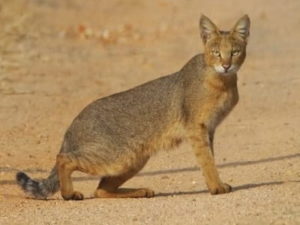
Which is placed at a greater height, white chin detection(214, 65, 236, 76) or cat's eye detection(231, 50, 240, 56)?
cat's eye detection(231, 50, 240, 56)

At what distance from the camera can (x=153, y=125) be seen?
9617 millimetres

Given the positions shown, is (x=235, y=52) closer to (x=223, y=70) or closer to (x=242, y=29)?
(x=223, y=70)

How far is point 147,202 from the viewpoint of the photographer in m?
9.02

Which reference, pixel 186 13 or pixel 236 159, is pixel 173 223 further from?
pixel 186 13

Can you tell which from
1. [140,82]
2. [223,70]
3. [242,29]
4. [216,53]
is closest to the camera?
[223,70]

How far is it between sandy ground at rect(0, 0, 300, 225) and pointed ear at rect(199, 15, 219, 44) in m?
1.38

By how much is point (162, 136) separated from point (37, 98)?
5880 millimetres

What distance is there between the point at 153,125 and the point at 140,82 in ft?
23.1

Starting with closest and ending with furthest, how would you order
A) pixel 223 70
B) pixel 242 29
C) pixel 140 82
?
pixel 223 70 < pixel 242 29 < pixel 140 82

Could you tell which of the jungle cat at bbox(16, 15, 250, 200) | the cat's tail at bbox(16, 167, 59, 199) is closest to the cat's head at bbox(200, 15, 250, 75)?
the jungle cat at bbox(16, 15, 250, 200)

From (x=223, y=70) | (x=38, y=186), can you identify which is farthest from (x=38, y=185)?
(x=223, y=70)

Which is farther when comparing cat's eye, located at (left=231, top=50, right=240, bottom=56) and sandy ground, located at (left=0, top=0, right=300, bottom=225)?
cat's eye, located at (left=231, top=50, right=240, bottom=56)

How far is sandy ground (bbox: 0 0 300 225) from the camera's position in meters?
8.58

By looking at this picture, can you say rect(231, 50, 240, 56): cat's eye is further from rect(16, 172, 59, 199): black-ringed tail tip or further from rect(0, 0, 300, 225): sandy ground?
rect(16, 172, 59, 199): black-ringed tail tip
